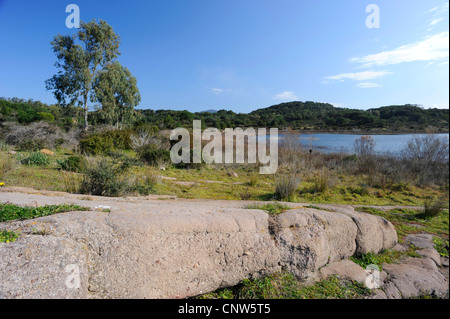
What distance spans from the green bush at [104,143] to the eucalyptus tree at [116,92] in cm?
614

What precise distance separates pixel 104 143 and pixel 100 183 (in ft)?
25.9

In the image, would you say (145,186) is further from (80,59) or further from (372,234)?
(80,59)

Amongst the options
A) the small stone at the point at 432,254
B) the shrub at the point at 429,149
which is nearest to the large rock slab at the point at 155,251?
the small stone at the point at 432,254

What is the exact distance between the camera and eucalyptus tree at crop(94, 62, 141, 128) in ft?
66.5

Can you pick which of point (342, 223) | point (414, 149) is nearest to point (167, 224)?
point (342, 223)

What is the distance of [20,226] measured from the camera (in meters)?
2.36

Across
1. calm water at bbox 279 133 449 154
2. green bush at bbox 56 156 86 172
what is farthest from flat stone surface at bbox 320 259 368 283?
calm water at bbox 279 133 449 154

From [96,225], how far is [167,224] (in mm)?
809

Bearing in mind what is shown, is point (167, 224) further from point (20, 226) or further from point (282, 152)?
point (282, 152)

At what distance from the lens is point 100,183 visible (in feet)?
19.4

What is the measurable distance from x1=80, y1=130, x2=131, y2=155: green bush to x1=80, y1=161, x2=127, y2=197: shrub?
4357mm

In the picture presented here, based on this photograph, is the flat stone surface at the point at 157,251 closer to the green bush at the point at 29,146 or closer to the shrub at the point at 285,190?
the shrub at the point at 285,190

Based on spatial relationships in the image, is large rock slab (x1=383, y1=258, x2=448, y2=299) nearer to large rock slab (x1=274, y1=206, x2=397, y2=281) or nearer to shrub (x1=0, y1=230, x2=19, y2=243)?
large rock slab (x1=274, y1=206, x2=397, y2=281)
